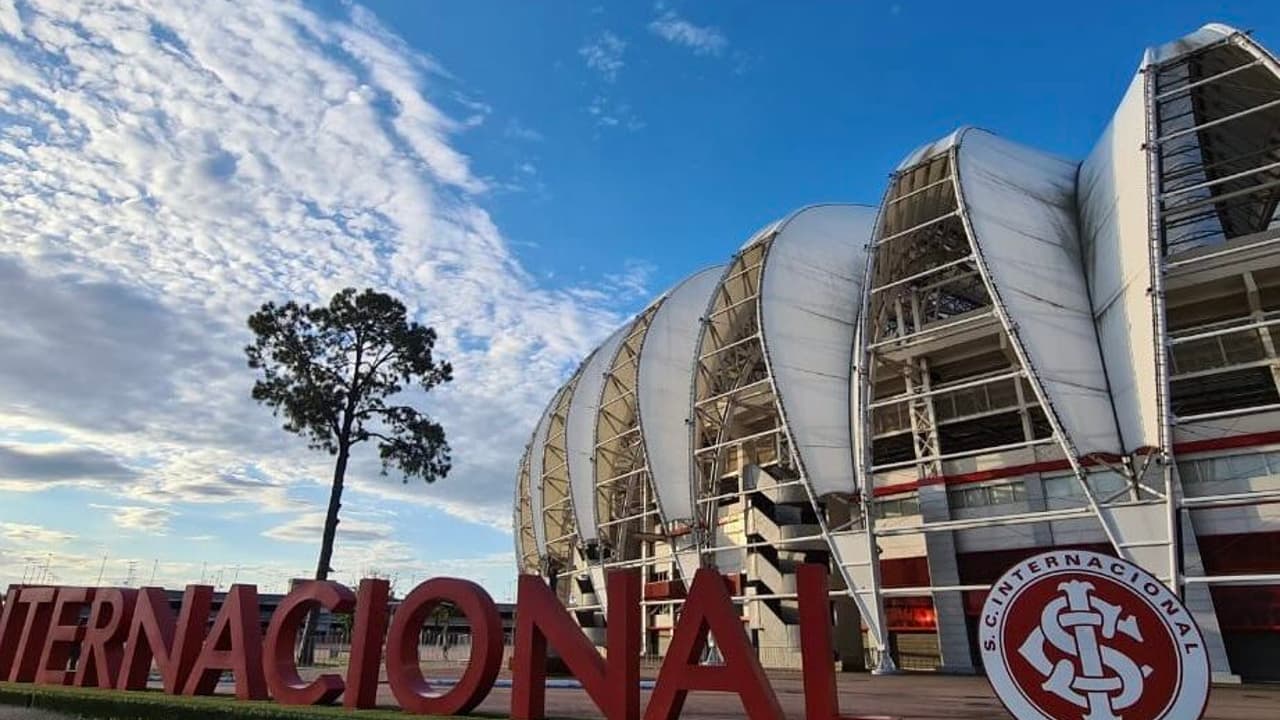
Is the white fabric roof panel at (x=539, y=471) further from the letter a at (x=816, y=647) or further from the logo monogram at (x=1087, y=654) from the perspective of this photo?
the logo monogram at (x=1087, y=654)

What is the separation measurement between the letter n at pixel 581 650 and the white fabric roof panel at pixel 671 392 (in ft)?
81.6

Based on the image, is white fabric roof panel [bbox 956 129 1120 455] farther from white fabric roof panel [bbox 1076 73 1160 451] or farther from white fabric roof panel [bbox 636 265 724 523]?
white fabric roof panel [bbox 636 265 724 523]

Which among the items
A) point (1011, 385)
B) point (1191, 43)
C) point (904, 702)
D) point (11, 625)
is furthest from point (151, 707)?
point (1191, 43)

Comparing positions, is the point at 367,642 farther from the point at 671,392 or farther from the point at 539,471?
the point at 539,471

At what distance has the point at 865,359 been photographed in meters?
29.0

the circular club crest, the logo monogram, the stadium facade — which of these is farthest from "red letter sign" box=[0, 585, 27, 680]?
the stadium facade

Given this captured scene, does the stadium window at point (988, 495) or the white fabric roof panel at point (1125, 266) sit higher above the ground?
the white fabric roof panel at point (1125, 266)

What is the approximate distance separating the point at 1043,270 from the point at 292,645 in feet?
87.3

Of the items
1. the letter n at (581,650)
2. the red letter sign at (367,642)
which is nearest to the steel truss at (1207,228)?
the letter n at (581,650)

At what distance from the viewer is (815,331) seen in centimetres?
3359

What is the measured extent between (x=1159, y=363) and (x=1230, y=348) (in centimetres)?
744

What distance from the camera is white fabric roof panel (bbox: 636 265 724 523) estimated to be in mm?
38406

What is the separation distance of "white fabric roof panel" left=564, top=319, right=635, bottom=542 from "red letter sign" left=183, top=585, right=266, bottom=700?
31.8 metres

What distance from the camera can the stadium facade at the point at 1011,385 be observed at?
76.0 feet
